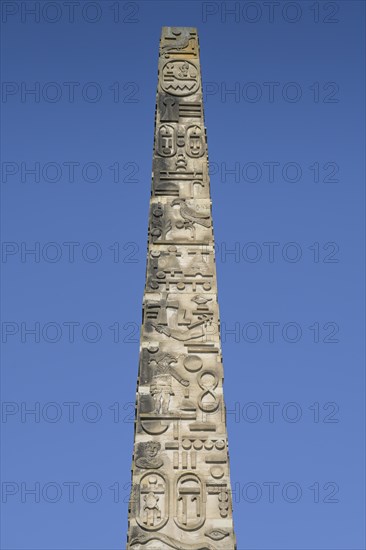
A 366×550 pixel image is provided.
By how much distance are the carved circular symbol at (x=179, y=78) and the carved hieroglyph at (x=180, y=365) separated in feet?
0.10

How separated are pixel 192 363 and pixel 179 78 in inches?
160

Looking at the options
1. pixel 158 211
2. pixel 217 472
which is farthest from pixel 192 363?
pixel 158 211

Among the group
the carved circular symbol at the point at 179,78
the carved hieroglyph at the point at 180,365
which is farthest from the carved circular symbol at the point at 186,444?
the carved circular symbol at the point at 179,78

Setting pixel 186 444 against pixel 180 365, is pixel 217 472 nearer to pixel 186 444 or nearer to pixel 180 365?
pixel 186 444

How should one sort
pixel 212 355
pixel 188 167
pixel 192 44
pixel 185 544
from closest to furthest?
pixel 185 544
pixel 212 355
pixel 188 167
pixel 192 44

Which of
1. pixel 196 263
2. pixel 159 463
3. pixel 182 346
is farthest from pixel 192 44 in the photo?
pixel 159 463

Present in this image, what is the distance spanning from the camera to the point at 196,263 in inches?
578

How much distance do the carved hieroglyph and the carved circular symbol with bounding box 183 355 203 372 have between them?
1 centimetres

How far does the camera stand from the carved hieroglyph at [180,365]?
13.5 m

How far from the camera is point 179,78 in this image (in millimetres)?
15984

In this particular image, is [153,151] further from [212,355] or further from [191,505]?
[191,505]

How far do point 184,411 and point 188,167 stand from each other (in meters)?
3.26

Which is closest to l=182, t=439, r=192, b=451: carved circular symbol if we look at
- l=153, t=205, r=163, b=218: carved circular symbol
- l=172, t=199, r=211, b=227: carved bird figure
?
l=172, t=199, r=211, b=227: carved bird figure

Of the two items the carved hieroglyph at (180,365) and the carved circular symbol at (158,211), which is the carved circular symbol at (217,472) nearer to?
the carved hieroglyph at (180,365)
